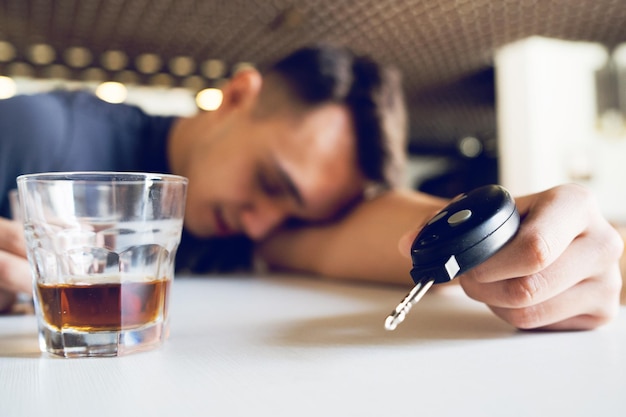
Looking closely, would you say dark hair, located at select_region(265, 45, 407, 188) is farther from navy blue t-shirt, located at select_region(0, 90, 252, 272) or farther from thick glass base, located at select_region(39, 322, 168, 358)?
thick glass base, located at select_region(39, 322, 168, 358)

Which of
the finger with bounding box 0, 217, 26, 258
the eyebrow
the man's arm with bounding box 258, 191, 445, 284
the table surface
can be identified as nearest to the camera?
the table surface

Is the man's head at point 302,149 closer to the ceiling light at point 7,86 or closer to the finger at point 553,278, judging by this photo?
the ceiling light at point 7,86

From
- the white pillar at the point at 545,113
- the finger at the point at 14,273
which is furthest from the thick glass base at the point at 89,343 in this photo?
the white pillar at the point at 545,113

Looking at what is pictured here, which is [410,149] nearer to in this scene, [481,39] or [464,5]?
[481,39]

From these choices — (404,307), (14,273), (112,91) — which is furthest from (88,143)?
(404,307)

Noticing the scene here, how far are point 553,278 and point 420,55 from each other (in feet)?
1.99

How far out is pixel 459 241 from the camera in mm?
309

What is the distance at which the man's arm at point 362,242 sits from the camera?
70 centimetres

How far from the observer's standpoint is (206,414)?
0.72ft

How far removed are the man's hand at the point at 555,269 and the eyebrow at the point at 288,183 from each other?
50cm

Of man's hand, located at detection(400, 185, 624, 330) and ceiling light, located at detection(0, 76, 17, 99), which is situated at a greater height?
ceiling light, located at detection(0, 76, 17, 99)

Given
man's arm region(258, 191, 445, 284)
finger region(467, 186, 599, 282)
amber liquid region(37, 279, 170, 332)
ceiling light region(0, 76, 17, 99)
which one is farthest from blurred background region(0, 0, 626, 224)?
amber liquid region(37, 279, 170, 332)

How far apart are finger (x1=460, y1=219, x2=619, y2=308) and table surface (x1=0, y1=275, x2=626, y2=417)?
0.02 metres

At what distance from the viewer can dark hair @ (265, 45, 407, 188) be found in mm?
908
